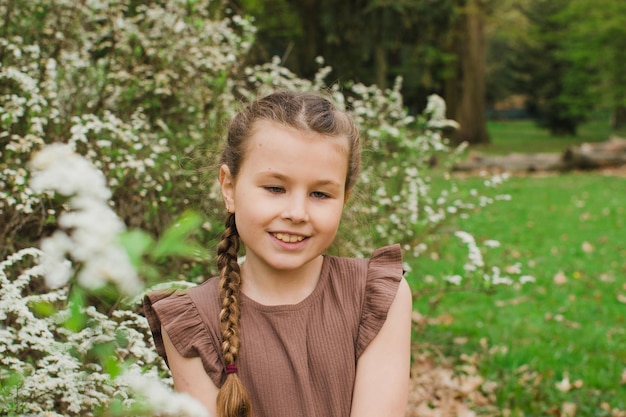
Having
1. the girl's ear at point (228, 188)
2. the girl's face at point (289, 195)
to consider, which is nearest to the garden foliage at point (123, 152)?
the girl's ear at point (228, 188)

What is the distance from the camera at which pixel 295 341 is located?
188cm

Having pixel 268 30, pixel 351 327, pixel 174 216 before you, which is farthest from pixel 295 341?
pixel 268 30

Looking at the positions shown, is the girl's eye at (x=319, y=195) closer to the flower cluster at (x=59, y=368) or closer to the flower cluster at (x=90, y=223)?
the flower cluster at (x=59, y=368)

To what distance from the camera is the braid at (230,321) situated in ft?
5.66

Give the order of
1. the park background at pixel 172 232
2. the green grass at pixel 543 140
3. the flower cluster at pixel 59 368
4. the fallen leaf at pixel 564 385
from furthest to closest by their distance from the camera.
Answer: the green grass at pixel 543 140
the fallen leaf at pixel 564 385
the flower cluster at pixel 59 368
the park background at pixel 172 232

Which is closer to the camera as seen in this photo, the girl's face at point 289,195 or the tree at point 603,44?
the girl's face at point 289,195

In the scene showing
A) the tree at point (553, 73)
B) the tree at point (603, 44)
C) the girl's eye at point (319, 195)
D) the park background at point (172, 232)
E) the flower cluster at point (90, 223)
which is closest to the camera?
the flower cluster at point (90, 223)

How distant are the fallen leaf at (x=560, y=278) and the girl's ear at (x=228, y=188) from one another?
4.59m

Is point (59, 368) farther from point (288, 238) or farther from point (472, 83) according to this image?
point (472, 83)

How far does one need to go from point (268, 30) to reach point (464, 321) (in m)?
11.9

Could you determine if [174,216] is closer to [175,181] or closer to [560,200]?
[175,181]

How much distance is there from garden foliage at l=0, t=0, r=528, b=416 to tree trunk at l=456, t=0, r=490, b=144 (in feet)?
54.9

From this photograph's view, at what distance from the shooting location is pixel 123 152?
295 centimetres

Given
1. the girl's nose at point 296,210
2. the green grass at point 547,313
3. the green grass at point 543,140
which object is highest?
the green grass at point 543,140
